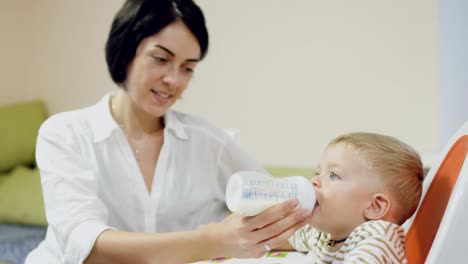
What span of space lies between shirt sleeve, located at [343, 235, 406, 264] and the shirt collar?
761mm

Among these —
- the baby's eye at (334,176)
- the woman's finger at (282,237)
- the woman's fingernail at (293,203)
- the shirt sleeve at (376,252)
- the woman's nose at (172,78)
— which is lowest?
the woman's finger at (282,237)

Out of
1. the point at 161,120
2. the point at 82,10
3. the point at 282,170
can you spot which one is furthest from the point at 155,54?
the point at 82,10

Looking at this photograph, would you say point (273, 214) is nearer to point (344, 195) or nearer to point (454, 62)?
point (344, 195)

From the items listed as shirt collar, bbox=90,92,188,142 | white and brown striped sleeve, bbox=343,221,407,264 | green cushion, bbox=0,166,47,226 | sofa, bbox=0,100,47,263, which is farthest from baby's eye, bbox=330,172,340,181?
green cushion, bbox=0,166,47,226

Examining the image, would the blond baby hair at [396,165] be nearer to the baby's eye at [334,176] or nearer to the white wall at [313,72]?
the baby's eye at [334,176]

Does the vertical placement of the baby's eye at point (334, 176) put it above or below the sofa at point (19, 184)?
above

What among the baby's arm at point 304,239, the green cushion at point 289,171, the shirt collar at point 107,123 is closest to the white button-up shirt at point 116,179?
the shirt collar at point 107,123

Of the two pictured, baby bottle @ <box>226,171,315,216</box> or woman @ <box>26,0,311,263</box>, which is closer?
baby bottle @ <box>226,171,315,216</box>

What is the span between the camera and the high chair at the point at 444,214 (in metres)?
0.83

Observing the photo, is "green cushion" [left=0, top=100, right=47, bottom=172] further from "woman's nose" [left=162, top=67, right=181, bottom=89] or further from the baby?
the baby

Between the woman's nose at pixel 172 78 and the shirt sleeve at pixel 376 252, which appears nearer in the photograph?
the shirt sleeve at pixel 376 252

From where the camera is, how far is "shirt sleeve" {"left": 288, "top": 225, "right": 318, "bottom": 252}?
1.22m

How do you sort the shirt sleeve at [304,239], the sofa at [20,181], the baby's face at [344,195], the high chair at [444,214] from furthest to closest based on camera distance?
the sofa at [20,181] < the shirt sleeve at [304,239] < the baby's face at [344,195] < the high chair at [444,214]

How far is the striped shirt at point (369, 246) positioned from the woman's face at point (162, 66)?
57 centimetres
